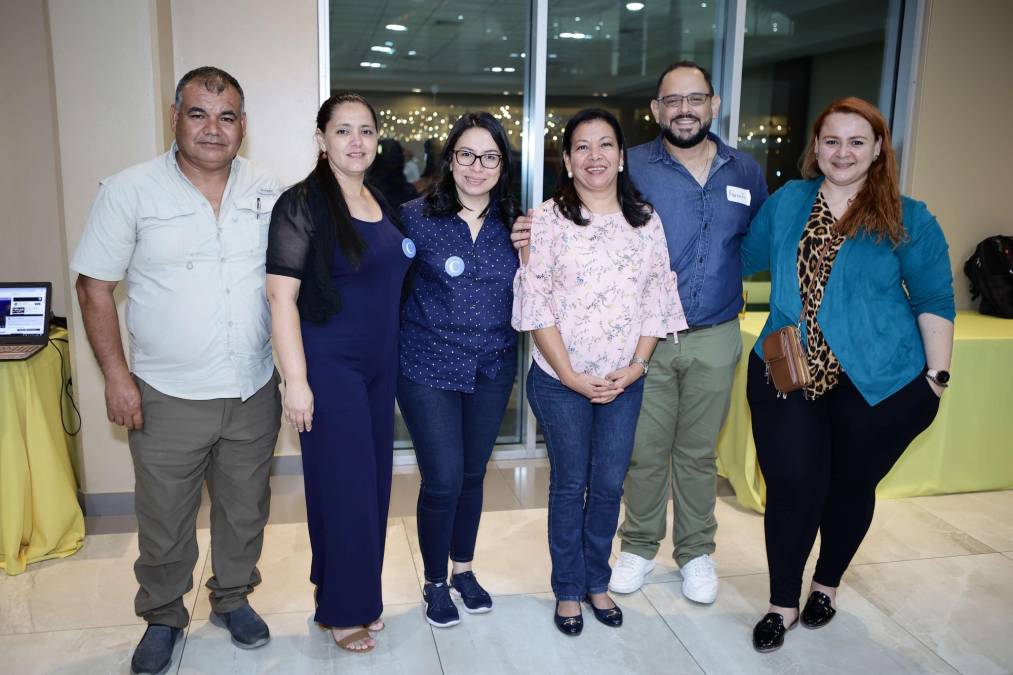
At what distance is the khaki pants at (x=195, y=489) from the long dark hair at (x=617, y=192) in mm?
1085

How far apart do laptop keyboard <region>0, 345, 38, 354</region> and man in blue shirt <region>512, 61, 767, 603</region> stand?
2.42m

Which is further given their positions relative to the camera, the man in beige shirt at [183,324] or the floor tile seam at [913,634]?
the floor tile seam at [913,634]

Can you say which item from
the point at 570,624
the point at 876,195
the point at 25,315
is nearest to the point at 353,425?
the point at 570,624

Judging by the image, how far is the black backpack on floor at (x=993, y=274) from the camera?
4.67 meters

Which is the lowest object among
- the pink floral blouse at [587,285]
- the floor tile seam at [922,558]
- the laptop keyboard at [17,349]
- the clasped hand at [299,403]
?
the floor tile seam at [922,558]

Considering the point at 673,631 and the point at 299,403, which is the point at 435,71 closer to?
the point at 299,403

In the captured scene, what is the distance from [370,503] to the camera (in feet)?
7.95

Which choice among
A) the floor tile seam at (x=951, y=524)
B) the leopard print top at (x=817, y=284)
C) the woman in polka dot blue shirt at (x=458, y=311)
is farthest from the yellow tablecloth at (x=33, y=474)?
the floor tile seam at (x=951, y=524)

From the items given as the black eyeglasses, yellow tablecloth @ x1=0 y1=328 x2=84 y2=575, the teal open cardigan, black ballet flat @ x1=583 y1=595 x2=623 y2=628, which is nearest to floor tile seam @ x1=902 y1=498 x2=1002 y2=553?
the teal open cardigan

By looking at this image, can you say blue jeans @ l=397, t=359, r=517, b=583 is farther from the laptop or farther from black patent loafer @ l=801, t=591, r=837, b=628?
the laptop

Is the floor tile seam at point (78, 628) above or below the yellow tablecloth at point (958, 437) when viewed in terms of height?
below

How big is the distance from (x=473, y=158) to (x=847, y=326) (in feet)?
4.03

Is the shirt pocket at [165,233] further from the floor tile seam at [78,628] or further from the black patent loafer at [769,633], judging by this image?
the black patent loafer at [769,633]

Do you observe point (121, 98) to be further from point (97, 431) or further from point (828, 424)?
point (828, 424)
